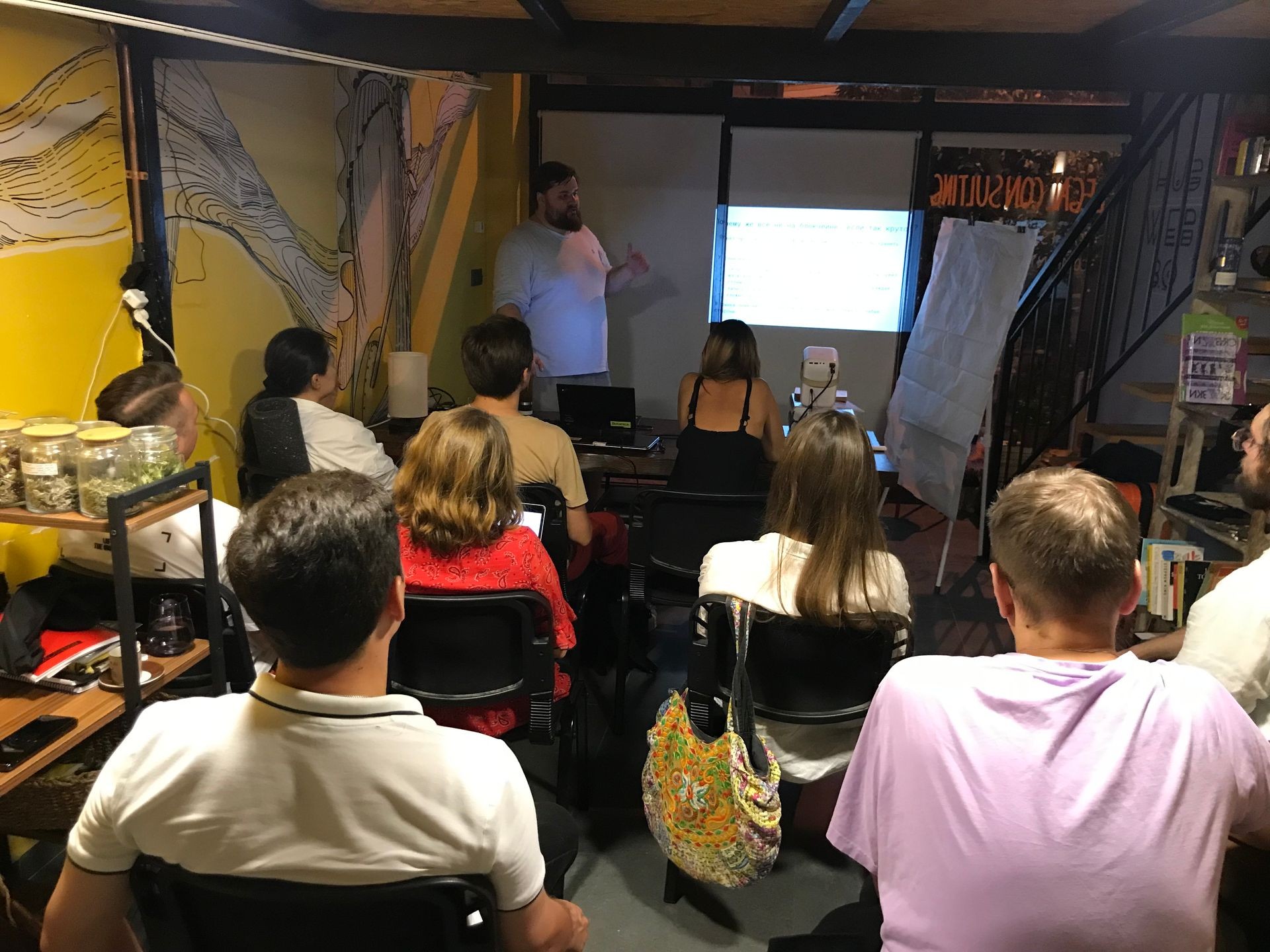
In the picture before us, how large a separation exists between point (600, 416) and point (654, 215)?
2475 mm

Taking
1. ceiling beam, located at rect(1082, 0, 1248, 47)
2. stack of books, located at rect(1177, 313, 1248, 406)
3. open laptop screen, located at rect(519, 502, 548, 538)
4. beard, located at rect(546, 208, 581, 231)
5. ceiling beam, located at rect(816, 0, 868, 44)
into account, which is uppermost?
ceiling beam, located at rect(1082, 0, 1248, 47)

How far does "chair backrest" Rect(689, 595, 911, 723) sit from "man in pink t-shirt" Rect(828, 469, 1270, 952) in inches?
24.9

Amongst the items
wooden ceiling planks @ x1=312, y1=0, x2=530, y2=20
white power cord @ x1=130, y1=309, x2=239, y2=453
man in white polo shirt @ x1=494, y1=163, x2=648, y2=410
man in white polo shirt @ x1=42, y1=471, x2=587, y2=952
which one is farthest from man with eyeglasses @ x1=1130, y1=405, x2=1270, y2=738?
man in white polo shirt @ x1=494, y1=163, x2=648, y2=410

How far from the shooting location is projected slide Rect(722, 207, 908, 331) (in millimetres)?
5461

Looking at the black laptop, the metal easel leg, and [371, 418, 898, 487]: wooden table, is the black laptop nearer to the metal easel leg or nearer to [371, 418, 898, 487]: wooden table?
[371, 418, 898, 487]: wooden table

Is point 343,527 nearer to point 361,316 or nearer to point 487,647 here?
point 487,647

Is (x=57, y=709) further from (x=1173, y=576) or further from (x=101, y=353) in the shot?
(x=1173, y=576)

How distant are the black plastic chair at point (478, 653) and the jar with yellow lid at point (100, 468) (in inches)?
23.2

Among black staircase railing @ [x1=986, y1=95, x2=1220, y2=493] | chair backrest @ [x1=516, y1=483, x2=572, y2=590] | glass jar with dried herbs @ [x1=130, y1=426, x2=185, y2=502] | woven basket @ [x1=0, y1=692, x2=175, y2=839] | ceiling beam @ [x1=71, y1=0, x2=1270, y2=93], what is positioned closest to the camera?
glass jar with dried herbs @ [x1=130, y1=426, x2=185, y2=502]

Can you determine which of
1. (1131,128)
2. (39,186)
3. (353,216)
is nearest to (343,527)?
(39,186)

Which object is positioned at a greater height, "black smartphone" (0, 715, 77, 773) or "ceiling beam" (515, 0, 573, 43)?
"ceiling beam" (515, 0, 573, 43)

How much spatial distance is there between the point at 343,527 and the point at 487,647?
3.25ft

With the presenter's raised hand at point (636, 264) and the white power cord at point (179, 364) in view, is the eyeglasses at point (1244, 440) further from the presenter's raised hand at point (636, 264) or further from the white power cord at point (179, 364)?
the presenter's raised hand at point (636, 264)

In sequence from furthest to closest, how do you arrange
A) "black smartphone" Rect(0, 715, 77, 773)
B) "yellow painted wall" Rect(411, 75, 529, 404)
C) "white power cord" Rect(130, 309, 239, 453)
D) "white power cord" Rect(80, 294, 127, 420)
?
"yellow painted wall" Rect(411, 75, 529, 404)
"white power cord" Rect(130, 309, 239, 453)
"white power cord" Rect(80, 294, 127, 420)
"black smartphone" Rect(0, 715, 77, 773)
